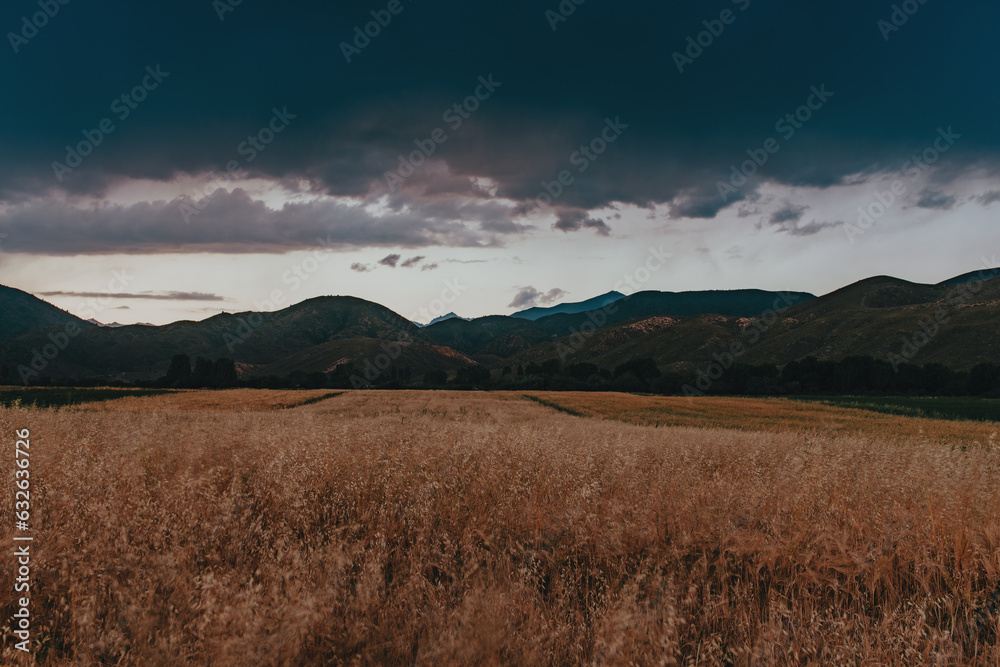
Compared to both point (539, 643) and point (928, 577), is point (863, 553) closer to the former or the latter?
point (928, 577)

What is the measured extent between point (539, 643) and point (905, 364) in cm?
11472

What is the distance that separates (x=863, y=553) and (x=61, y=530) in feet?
23.6

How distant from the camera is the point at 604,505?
5.41 meters

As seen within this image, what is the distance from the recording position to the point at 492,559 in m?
4.47

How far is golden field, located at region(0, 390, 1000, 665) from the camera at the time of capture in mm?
3264

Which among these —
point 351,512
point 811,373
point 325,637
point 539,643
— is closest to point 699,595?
point 539,643

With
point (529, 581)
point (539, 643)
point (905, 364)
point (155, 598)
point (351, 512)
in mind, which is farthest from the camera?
point (905, 364)

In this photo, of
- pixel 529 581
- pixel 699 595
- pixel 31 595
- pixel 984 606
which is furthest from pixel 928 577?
pixel 31 595

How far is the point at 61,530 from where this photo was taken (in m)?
4.32

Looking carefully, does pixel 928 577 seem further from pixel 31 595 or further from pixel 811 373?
pixel 811 373

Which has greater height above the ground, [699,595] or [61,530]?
[61,530]

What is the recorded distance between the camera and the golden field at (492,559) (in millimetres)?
3264

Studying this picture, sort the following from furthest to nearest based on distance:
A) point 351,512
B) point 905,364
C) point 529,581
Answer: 1. point 905,364
2. point 351,512
3. point 529,581

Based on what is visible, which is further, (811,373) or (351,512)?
(811,373)
